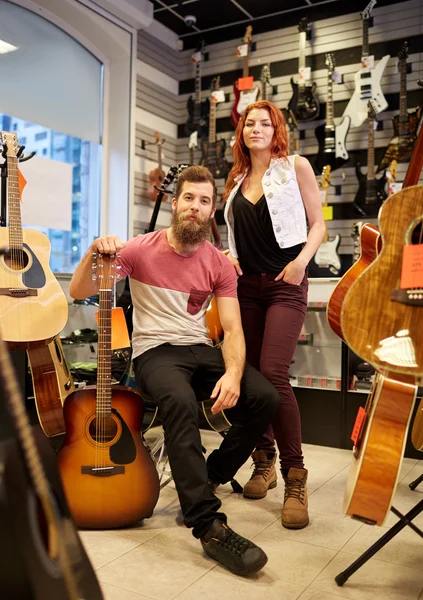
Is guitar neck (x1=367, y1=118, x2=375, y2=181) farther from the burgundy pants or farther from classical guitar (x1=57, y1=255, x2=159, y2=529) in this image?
classical guitar (x1=57, y1=255, x2=159, y2=529)

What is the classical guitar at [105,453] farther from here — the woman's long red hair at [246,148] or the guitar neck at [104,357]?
the woman's long red hair at [246,148]

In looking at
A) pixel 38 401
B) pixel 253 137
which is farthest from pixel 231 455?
pixel 253 137

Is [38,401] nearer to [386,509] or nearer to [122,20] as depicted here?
[386,509]

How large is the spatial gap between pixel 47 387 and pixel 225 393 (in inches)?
33.4

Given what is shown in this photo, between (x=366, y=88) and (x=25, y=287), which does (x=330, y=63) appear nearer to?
(x=366, y=88)

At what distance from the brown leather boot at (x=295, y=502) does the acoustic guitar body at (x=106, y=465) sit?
51 centimetres

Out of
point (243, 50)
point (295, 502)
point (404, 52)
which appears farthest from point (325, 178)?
point (295, 502)

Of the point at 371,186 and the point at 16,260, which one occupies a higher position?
the point at 371,186

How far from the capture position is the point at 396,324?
1.33m

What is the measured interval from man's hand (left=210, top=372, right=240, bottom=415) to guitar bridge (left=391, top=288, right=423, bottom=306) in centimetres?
80

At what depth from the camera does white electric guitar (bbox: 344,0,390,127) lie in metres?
4.26

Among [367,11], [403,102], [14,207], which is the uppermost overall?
[367,11]

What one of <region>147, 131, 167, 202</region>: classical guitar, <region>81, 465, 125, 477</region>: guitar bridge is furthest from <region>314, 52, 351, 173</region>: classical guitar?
<region>81, 465, 125, 477</region>: guitar bridge

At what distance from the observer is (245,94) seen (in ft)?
15.5
